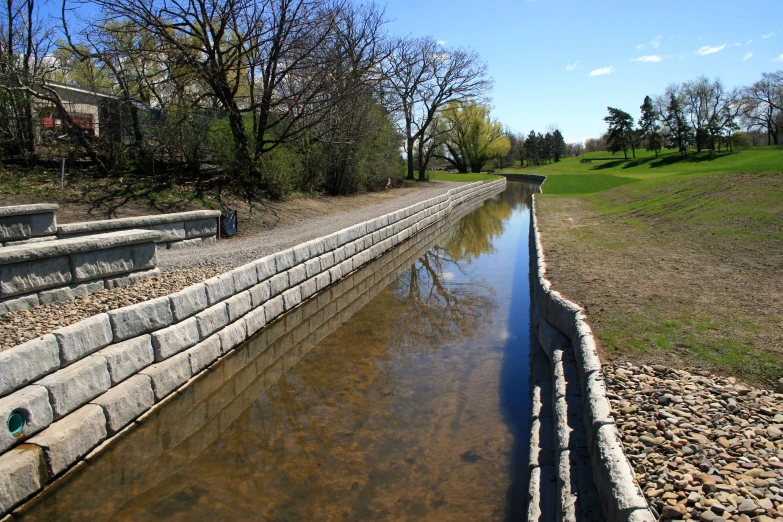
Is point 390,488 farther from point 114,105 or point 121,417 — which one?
point 114,105

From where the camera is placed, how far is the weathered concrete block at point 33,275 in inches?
230

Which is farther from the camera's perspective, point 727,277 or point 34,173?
point 34,173

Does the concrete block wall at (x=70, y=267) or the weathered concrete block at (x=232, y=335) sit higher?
the concrete block wall at (x=70, y=267)

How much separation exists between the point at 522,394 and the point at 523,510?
7.04 ft

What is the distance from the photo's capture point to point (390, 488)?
4395 millimetres

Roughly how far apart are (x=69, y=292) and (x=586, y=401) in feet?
19.7

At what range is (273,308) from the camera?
8.59 meters

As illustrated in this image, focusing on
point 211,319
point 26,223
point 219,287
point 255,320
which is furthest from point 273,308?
point 26,223

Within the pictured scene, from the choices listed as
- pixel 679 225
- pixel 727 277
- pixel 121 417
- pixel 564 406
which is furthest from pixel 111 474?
pixel 679 225

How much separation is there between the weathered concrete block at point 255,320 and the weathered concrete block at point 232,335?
4.9 inches

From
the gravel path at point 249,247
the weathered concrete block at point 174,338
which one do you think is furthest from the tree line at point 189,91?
the weathered concrete block at point 174,338

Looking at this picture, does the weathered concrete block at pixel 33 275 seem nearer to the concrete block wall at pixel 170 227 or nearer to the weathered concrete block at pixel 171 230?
the concrete block wall at pixel 170 227

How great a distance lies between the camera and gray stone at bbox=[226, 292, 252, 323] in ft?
23.7

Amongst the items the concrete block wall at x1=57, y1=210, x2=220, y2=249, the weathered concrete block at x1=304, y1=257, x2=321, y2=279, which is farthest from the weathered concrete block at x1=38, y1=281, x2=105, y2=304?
the weathered concrete block at x1=304, y1=257, x2=321, y2=279
